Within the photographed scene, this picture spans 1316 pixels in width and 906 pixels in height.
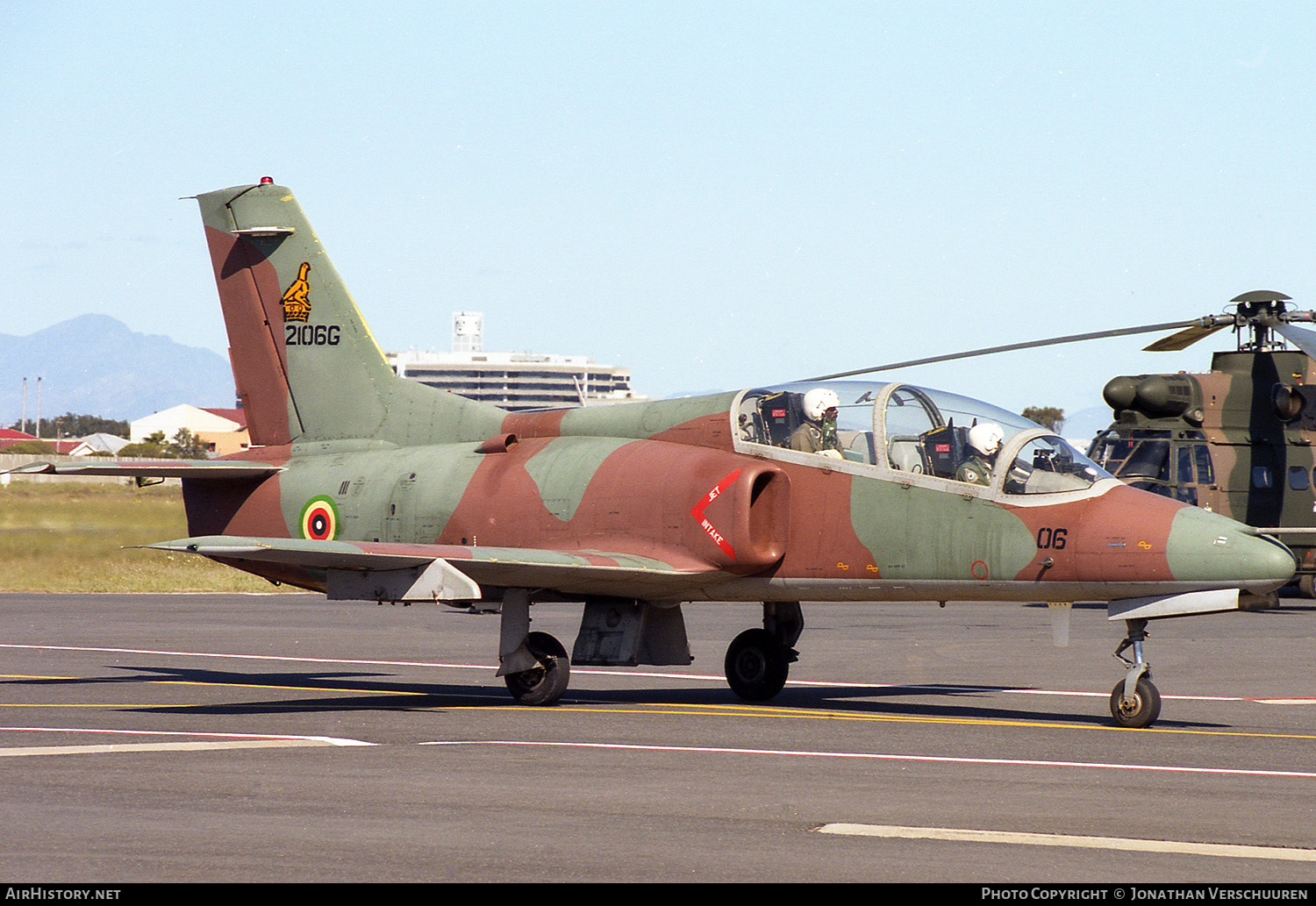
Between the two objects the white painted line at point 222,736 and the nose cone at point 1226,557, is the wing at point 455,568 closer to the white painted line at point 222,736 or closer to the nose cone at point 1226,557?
the white painted line at point 222,736

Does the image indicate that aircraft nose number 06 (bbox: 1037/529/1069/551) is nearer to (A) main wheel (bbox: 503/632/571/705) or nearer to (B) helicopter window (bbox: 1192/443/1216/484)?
(A) main wheel (bbox: 503/632/571/705)

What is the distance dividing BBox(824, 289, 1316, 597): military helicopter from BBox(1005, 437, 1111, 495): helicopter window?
49.3 ft

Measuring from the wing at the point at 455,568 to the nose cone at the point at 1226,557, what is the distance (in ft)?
13.3

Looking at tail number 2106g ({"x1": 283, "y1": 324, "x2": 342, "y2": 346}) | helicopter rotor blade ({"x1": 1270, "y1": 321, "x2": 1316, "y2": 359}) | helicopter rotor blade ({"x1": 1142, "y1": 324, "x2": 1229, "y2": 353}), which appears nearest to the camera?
tail number 2106g ({"x1": 283, "y1": 324, "x2": 342, "y2": 346})

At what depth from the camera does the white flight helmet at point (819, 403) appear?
45.7 ft

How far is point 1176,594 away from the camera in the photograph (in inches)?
480

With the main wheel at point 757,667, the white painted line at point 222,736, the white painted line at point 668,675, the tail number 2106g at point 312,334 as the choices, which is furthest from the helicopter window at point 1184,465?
the white painted line at point 222,736

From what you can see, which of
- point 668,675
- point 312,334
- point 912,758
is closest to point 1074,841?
point 912,758

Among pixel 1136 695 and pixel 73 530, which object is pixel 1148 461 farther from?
pixel 73 530

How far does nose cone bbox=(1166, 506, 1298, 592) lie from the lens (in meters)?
11.8

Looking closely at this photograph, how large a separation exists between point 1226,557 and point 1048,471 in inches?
65.1

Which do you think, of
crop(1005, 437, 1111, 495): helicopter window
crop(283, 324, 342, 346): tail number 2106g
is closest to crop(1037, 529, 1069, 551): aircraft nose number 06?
crop(1005, 437, 1111, 495): helicopter window
